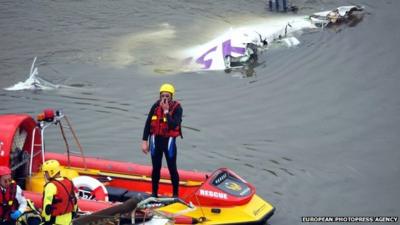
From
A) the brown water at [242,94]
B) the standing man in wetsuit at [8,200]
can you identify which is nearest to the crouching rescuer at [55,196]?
the standing man in wetsuit at [8,200]

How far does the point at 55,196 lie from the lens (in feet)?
22.0

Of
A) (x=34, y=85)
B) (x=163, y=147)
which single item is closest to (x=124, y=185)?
(x=163, y=147)

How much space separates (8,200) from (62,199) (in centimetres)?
80

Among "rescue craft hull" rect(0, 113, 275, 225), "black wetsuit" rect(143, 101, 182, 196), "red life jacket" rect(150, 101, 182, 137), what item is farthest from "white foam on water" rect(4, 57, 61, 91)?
"red life jacket" rect(150, 101, 182, 137)

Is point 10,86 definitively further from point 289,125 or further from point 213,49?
point 289,125

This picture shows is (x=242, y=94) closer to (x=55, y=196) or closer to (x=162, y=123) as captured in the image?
(x=162, y=123)

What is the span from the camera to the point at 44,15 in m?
21.7

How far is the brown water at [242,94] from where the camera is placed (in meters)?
11.4

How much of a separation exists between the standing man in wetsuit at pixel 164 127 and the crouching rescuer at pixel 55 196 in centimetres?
185

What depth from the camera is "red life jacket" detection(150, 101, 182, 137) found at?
8.30 meters

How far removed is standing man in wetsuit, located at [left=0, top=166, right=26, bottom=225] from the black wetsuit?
1984mm

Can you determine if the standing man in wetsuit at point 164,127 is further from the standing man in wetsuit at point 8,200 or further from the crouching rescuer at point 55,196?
the standing man in wetsuit at point 8,200

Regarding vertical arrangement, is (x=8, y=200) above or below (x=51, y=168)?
below

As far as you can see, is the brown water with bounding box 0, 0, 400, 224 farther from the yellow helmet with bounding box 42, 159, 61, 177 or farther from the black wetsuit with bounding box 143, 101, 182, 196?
the yellow helmet with bounding box 42, 159, 61, 177
